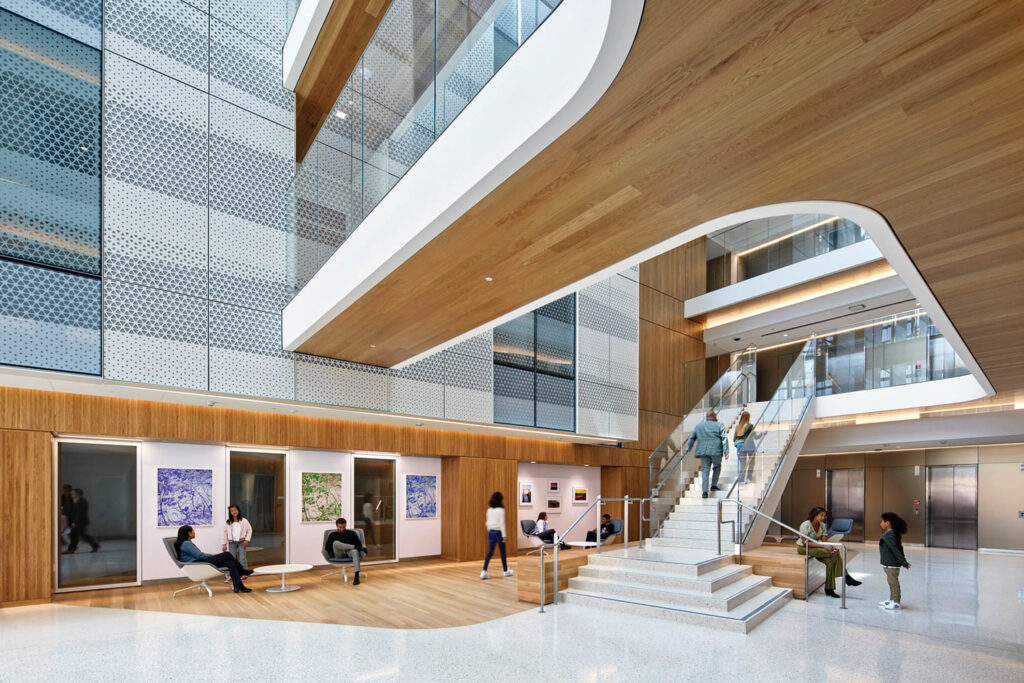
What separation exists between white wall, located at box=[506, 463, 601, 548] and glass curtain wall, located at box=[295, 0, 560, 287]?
8003 millimetres

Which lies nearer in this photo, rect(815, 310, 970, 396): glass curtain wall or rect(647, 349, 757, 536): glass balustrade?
rect(647, 349, 757, 536): glass balustrade

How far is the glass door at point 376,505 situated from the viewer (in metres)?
11.3

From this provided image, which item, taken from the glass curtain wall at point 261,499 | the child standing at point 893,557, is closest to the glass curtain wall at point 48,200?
the glass curtain wall at point 261,499

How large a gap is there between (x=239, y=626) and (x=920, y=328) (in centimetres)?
1431

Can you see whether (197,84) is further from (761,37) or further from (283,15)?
(761,37)

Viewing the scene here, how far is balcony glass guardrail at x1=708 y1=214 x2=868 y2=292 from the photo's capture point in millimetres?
14070

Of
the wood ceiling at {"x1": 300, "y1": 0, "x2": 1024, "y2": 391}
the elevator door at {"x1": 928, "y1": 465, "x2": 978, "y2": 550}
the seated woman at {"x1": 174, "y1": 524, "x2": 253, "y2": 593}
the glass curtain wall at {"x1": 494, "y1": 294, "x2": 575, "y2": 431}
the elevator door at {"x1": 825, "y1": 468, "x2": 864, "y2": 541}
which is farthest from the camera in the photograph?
the elevator door at {"x1": 825, "y1": 468, "x2": 864, "y2": 541}

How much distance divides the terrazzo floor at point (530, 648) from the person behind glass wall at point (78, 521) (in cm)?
100

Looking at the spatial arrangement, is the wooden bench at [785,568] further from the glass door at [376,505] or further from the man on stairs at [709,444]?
the glass door at [376,505]

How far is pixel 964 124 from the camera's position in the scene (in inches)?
117

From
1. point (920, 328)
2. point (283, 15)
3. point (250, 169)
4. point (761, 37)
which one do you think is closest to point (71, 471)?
point (250, 169)

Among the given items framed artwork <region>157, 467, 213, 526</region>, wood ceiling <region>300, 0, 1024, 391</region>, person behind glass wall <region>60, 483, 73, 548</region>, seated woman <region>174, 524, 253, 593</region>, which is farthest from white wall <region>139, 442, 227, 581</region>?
wood ceiling <region>300, 0, 1024, 391</region>

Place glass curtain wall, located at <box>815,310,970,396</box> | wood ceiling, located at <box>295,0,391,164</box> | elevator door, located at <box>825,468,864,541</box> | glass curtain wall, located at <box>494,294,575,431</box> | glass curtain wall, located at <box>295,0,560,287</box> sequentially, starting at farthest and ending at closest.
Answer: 1. elevator door, located at <box>825,468,864,541</box>
2. glass curtain wall, located at <box>815,310,970,396</box>
3. glass curtain wall, located at <box>494,294,575,431</box>
4. wood ceiling, located at <box>295,0,391,164</box>
5. glass curtain wall, located at <box>295,0,560,287</box>

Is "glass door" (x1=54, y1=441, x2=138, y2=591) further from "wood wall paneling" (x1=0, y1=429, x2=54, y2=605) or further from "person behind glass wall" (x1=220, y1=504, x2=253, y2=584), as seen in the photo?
"person behind glass wall" (x1=220, y1=504, x2=253, y2=584)
